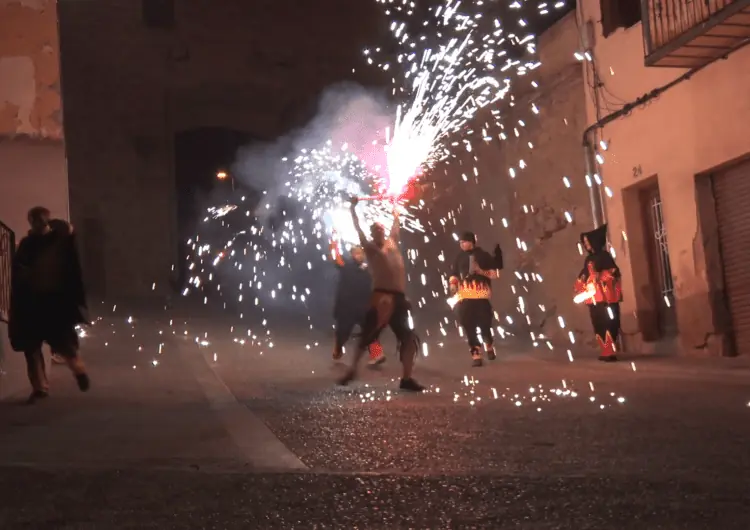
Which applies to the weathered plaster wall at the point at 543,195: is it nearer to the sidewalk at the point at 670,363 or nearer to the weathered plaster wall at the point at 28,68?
the sidewalk at the point at 670,363

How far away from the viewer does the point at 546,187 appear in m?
13.7

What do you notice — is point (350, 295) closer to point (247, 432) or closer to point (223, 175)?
point (247, 432)

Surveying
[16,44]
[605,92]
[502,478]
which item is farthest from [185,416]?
[605,92]

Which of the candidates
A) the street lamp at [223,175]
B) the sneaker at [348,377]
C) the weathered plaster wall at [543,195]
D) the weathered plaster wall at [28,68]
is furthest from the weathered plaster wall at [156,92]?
the sneaker at [348,377]

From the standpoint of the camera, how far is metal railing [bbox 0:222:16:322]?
27.6 ft

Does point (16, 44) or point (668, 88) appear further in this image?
point (668, 88)

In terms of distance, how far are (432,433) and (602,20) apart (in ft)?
28.0

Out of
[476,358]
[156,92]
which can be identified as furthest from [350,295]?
[156,92]

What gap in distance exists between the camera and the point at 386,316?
7.66 metres

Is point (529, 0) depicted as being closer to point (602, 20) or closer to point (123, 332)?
point (602, 20)

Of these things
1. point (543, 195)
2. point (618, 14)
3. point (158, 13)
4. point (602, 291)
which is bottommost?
point (602, 291)

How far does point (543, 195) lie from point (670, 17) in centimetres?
410

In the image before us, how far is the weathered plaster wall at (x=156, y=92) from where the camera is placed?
982 inches

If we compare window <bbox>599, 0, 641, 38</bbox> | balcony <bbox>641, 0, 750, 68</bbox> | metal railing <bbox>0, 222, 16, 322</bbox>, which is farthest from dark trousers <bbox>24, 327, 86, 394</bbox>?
window <bbox>599, 0, 641, 38</bbox>
